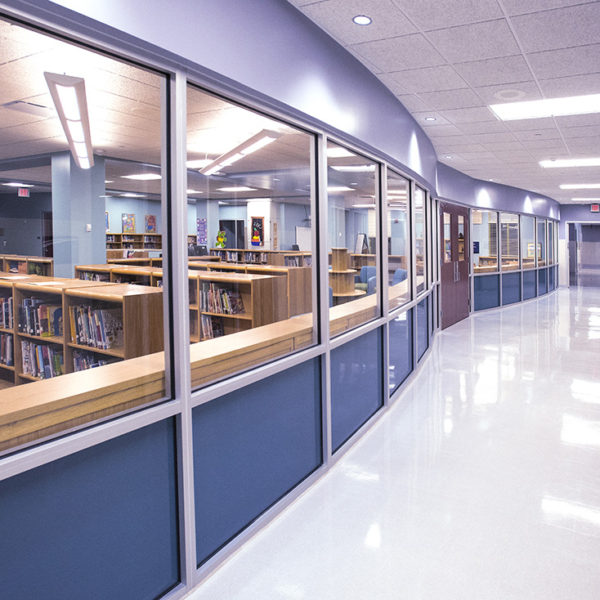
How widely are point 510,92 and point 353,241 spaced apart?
2.05 metres

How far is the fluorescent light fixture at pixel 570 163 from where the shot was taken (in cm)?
924

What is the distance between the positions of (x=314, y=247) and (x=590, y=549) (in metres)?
2.32

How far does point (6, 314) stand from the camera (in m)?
3.02

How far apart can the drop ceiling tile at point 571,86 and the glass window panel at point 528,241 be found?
10.1m

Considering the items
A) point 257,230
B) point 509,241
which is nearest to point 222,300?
point 257,230

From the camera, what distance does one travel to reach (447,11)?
3.38m

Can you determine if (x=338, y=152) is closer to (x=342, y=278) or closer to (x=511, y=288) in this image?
(x=342, y=278)

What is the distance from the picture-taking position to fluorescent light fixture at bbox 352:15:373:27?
3.44m

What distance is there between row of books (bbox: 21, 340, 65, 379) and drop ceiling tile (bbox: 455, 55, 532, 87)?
3.72 metres

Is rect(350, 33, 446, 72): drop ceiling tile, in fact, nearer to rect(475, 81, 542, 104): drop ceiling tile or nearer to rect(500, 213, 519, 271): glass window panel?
rect(475, 81, 542, 104): drop ceiling tile

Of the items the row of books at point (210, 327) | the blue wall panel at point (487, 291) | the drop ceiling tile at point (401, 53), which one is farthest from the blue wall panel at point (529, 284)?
the row of books at point (210, 327)

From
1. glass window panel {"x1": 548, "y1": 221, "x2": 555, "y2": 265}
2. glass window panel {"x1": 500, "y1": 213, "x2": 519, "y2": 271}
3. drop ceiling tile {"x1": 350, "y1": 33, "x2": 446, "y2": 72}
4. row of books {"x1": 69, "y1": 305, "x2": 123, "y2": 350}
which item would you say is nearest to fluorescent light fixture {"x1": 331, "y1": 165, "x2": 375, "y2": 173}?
drop ceiling tile {"x1": 350, "y1": 33, "x2": 446, "y2": 72}

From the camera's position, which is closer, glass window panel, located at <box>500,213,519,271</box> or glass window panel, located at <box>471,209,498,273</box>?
glass window panel, located at <box>471,209,498,273</box>

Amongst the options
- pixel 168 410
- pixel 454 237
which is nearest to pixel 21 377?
pixel 168 410
